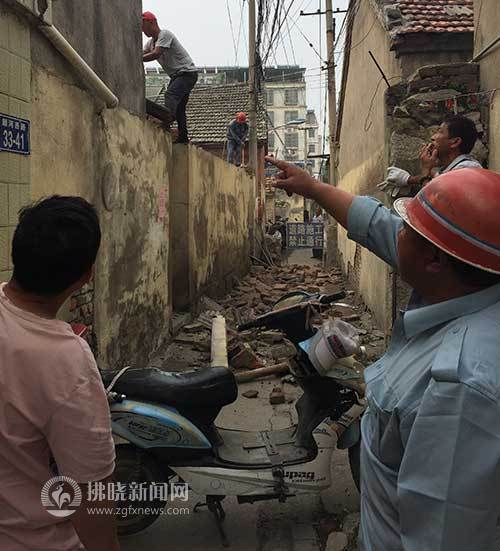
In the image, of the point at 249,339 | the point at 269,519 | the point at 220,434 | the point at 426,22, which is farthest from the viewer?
the point at 426,22

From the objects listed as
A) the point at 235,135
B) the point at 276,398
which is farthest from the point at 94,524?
the point at 235,135

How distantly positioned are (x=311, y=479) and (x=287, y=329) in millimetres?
900

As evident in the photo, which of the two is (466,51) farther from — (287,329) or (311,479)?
(311,479)

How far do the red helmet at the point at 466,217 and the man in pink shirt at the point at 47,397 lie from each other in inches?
34.2

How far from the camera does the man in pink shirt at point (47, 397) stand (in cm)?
136

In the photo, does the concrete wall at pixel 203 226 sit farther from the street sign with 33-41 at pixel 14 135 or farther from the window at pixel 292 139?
the window at pixel 292 139

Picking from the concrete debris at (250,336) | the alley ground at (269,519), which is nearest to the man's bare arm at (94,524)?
the alley ground at (269,519)

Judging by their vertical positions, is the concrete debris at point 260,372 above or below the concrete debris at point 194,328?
below

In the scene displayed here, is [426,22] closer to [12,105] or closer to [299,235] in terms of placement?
[12,105]

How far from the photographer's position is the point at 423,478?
108 centimetres

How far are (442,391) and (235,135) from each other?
50.4 feet

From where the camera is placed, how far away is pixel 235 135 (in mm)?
15820

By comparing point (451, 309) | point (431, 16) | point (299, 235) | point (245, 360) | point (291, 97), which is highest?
point (291, 97)

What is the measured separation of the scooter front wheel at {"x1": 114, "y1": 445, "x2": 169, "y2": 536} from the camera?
10.1 feet
